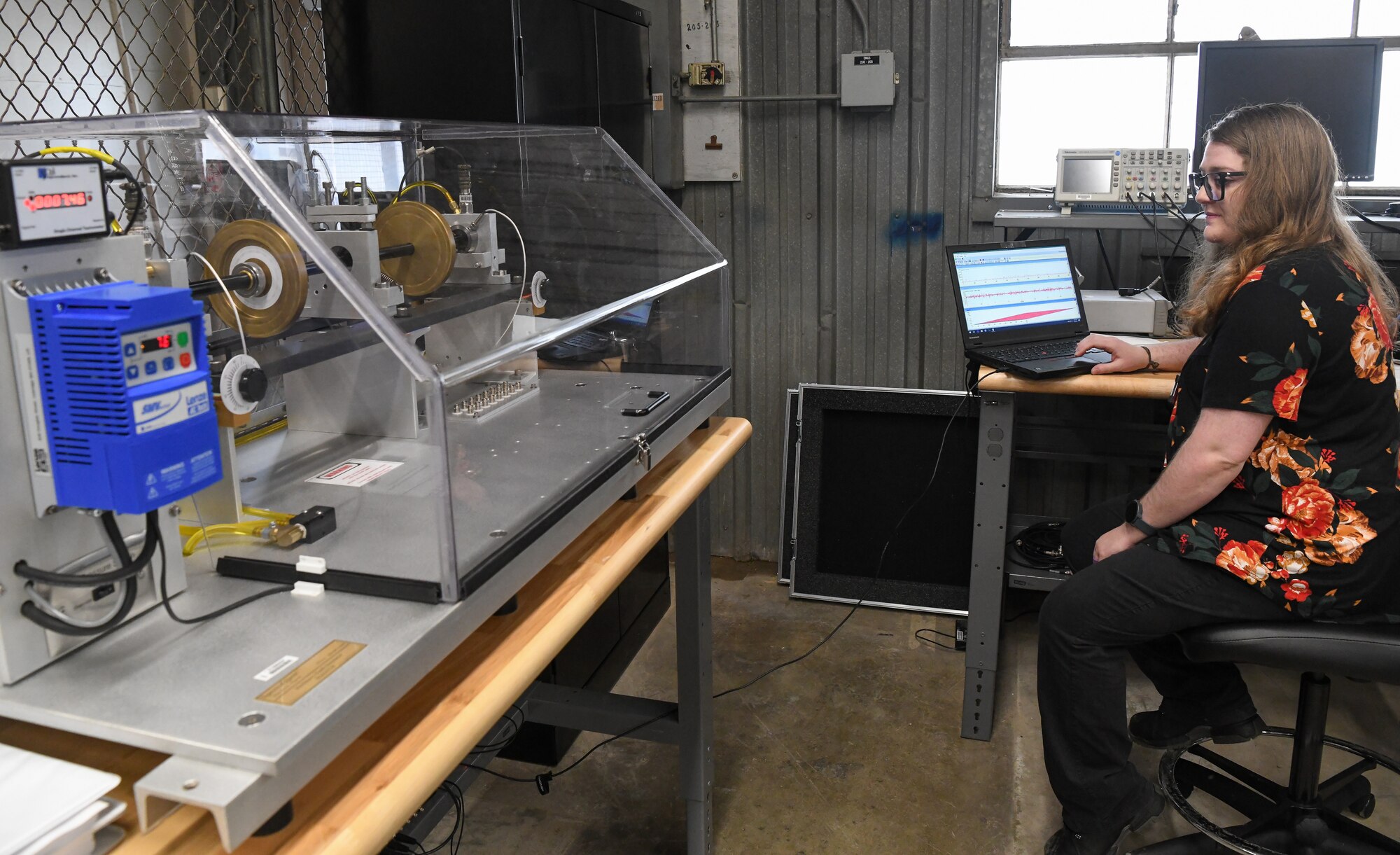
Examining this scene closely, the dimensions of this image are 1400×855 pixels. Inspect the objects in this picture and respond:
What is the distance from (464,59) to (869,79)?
1359 mm

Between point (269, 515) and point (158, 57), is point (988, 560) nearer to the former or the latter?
point (269, 515)

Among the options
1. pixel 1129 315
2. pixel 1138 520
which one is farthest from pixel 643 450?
pixel 1129 315

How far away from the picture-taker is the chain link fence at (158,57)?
1996 millimetres

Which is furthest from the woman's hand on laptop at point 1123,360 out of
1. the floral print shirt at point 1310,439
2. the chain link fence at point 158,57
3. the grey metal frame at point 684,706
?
the chain link fence at point 158,57

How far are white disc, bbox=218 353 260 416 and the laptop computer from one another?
186 cm

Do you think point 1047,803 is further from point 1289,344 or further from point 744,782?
point 1289,344

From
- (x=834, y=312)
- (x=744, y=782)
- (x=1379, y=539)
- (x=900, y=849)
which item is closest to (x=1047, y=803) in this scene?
(x=900, y=849)

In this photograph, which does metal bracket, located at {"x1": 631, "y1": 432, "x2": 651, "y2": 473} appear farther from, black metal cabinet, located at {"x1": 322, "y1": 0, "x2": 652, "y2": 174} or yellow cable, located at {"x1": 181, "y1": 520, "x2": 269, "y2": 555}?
black metal cabinet, located at {"x1": 322, "y1": 0, "x2": 652, "y2": 174}

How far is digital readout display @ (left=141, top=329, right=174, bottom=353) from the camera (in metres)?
0.88

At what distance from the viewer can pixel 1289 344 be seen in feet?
5.64

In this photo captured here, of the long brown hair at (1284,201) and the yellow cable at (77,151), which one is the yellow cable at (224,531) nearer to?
the yellow cable at (77,151)

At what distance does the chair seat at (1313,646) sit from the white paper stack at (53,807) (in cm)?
164

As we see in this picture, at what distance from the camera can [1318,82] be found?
8.79ft

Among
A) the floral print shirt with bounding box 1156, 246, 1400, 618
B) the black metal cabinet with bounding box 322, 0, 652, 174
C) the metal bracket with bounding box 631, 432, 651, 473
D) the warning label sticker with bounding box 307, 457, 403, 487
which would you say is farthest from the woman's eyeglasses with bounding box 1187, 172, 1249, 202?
the warning label sticker with bounding box 307, 457, 403, 487
